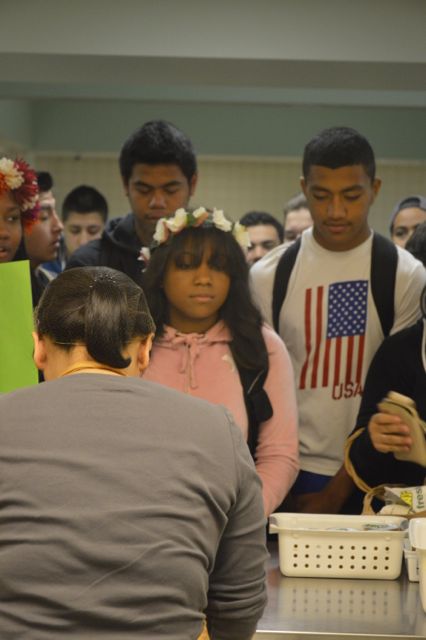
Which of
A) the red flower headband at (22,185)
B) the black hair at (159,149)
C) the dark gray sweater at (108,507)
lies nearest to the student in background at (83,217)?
the black hair at (159,149)

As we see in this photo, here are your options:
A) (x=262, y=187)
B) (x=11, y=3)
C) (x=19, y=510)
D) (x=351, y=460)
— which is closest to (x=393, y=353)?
(x=351, y=460)

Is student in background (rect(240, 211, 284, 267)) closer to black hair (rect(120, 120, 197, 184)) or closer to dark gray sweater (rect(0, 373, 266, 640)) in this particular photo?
black hair (rect(120, 120, 197, 184))

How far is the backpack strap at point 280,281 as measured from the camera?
3.31 meters

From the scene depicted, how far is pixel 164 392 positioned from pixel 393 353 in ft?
4.64

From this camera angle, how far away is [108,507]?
1607 millimetres

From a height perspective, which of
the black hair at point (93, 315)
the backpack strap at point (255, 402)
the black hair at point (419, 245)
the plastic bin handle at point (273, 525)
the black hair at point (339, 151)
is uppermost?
the black hair at point (339, 151)

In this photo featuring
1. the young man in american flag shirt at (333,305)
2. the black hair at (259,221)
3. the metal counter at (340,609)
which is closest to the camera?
the metal counter at (340,609)

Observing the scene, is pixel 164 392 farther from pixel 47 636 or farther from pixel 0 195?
pixel 0 195

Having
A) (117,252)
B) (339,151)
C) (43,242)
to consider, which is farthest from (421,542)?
(43,242)

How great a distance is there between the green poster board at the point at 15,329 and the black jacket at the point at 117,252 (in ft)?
2.74

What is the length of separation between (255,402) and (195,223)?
564 mm

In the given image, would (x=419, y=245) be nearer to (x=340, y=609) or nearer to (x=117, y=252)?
(x=117, y=252)

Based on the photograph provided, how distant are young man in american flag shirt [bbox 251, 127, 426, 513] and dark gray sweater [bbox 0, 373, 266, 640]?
4.98 feet

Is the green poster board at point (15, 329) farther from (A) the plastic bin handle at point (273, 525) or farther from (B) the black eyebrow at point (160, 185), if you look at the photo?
(B) the black eyebrow at point (160, 185)
